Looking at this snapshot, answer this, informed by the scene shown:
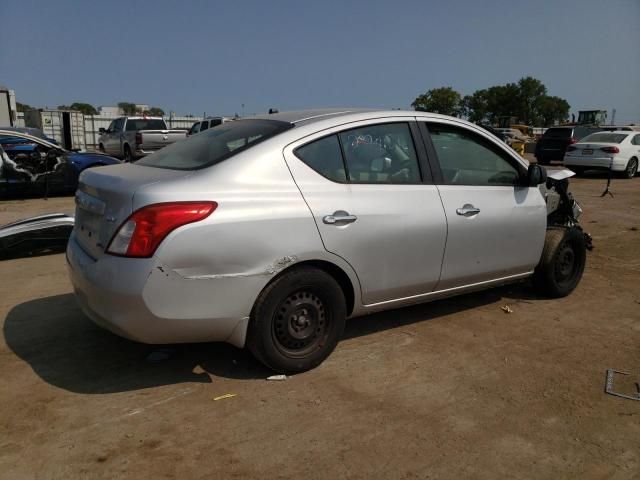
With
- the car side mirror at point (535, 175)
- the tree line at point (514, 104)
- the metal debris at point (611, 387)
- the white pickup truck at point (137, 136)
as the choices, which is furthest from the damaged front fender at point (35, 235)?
the tree line at point (514, 104)

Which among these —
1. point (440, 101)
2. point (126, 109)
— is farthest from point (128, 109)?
point (440, 101)

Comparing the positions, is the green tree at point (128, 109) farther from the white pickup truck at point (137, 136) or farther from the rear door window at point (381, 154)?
the rear door window at point (381, 154)

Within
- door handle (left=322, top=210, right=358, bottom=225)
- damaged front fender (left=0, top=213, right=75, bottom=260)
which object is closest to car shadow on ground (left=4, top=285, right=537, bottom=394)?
door handle (left=322, top=210, right=358, bottom=225)

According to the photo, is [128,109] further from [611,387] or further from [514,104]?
[611,387]

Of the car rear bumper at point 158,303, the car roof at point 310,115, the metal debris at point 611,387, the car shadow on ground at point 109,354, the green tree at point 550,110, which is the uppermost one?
the green tree at point 550,110

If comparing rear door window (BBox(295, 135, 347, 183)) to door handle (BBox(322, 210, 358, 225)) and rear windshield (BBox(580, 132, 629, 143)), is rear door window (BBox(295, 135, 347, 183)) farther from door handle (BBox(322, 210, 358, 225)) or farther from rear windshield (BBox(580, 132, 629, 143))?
rear windshield (BBox(580, 132, 629, 143))

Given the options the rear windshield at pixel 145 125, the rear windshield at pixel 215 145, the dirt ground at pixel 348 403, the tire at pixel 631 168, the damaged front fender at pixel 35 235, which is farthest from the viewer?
the rear windshield at pixel 145 125

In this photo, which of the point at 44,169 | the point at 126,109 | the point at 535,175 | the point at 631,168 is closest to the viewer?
the point at 535,175

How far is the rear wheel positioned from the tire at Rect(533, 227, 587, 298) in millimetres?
14267

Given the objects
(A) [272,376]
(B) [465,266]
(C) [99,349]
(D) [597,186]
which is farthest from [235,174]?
(D) [597,186]

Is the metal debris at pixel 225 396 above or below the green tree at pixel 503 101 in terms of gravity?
below

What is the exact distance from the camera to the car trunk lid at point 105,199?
119 inches

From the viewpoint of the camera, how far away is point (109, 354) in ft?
12.3

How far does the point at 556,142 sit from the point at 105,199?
20.7 m
